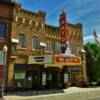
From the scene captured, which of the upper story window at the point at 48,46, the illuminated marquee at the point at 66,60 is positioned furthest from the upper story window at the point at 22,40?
the illuminated marquee at the point at 66,60

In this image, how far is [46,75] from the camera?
3275 centimetres

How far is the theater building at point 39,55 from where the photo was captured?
93.8ft

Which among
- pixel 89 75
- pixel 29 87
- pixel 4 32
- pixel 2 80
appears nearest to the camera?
pixel 2 80

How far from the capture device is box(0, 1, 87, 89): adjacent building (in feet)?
93.3

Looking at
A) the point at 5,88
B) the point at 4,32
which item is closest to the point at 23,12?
the point at 4,32

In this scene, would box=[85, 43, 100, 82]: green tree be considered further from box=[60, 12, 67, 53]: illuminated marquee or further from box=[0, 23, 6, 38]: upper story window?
box=[0, 23, 6, 38]: upper story window

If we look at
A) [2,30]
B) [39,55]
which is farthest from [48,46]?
[2,30]

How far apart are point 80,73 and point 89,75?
317 cm

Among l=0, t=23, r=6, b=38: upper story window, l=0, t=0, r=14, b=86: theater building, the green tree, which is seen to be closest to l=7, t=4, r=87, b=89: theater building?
l=0, t=0, r=14, b=86: theater building

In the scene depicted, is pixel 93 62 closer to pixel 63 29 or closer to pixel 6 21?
pixel 63 29

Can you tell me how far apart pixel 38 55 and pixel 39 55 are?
272 mm

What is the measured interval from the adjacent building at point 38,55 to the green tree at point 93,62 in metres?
3.08

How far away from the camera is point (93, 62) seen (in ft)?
128

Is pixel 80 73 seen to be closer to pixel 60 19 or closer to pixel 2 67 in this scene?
pixel 60 19
